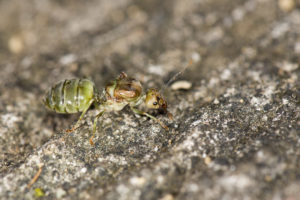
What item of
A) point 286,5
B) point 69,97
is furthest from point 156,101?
point 286,5

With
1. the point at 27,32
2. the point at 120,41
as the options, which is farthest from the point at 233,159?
the point at 27,32

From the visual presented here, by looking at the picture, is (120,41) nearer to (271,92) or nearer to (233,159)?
(271,92)

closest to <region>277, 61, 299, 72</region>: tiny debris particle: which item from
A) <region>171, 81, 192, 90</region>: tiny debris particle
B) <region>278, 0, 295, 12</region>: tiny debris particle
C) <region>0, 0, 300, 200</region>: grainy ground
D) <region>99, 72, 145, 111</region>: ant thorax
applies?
<region>0, 0, 300, 200</region>: grainy ground

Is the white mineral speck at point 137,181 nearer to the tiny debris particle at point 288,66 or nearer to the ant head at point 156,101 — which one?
the ant head at point 156,101

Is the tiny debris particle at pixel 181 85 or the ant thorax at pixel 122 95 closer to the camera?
the ant thorax at pixel 122 95

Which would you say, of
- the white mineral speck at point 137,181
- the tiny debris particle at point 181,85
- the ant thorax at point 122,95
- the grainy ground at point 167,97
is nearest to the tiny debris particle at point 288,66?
the grainy ground at point 167,97

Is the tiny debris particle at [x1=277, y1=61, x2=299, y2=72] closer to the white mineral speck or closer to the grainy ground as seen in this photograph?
the grainy ground

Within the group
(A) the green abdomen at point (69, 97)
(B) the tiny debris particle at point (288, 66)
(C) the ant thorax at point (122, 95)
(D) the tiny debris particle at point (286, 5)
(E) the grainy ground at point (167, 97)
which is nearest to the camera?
(E) the grainy ground at point (167, 97)

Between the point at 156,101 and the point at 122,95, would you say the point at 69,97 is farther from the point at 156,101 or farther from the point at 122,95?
the point at 156,101
